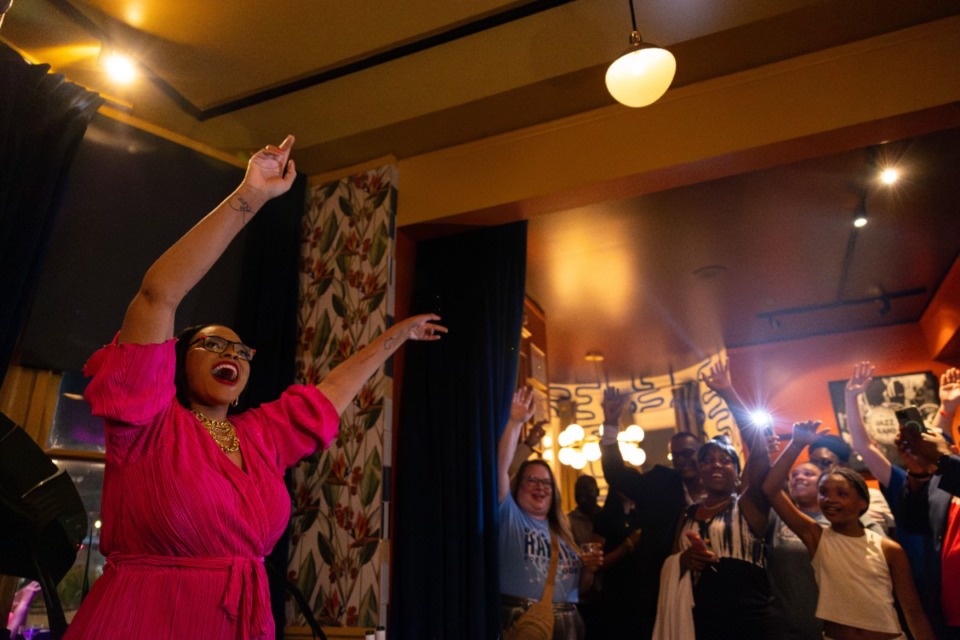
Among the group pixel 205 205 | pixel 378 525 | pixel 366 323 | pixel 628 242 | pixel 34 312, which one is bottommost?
pixel 378 525

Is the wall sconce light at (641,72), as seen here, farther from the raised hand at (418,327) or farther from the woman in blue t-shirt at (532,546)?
the woman in blue t-shirt at (532,546)

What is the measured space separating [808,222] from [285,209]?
3330mm

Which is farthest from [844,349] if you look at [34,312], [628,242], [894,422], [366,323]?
[34,312]

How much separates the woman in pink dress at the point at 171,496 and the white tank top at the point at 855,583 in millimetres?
2416

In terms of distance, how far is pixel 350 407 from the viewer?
3.37m

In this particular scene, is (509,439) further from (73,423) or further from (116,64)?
(116,64)

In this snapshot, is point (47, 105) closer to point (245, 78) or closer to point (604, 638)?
point (245, 78)

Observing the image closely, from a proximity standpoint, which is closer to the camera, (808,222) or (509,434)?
(509,434)

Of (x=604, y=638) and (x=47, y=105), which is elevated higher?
(x=47, y=105)

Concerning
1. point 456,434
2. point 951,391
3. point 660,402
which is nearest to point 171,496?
point 456,434

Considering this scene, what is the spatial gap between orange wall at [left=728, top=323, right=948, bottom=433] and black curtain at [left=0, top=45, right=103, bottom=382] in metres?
5.91

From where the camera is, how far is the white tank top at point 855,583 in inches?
107

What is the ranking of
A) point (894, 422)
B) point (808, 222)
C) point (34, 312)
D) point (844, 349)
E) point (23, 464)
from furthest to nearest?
point (844, 349) < point (894, 422) < point (808, 222) < point (34, 312) < point (23, 464)

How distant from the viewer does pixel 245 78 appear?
3.31 m
